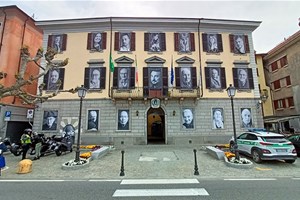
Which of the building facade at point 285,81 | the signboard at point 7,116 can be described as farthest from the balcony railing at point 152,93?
the building facade at point 285,81

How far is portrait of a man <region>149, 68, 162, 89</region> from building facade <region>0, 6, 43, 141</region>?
11488 millimetres

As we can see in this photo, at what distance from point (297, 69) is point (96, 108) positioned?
23196 mm

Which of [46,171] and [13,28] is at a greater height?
[13,28]

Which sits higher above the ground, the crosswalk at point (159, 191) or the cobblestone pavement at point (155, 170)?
the crosswalk at point (159, 191)

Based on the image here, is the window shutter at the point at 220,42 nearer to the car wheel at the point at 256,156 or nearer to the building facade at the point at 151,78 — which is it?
the building facade at the point at 151,78

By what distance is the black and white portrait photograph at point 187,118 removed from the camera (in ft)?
49.6

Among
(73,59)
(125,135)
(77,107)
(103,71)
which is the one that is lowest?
(125,135)

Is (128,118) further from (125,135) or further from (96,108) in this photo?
(96,108)

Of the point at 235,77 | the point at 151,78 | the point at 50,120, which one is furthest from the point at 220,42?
the point at 50,120

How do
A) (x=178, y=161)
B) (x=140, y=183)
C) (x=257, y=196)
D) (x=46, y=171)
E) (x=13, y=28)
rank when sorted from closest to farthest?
(x=257, y=196) → (x=140, y=183) → (x=46, y=171) → (x=178, y=161) → (x=13, y=28)

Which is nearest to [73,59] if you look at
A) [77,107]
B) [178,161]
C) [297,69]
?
[77,107]

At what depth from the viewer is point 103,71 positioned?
1575cm

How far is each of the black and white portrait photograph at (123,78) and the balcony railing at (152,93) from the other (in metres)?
0.45

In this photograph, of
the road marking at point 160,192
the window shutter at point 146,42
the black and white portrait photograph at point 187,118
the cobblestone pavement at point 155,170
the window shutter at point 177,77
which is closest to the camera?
the road marking at point 160,192
